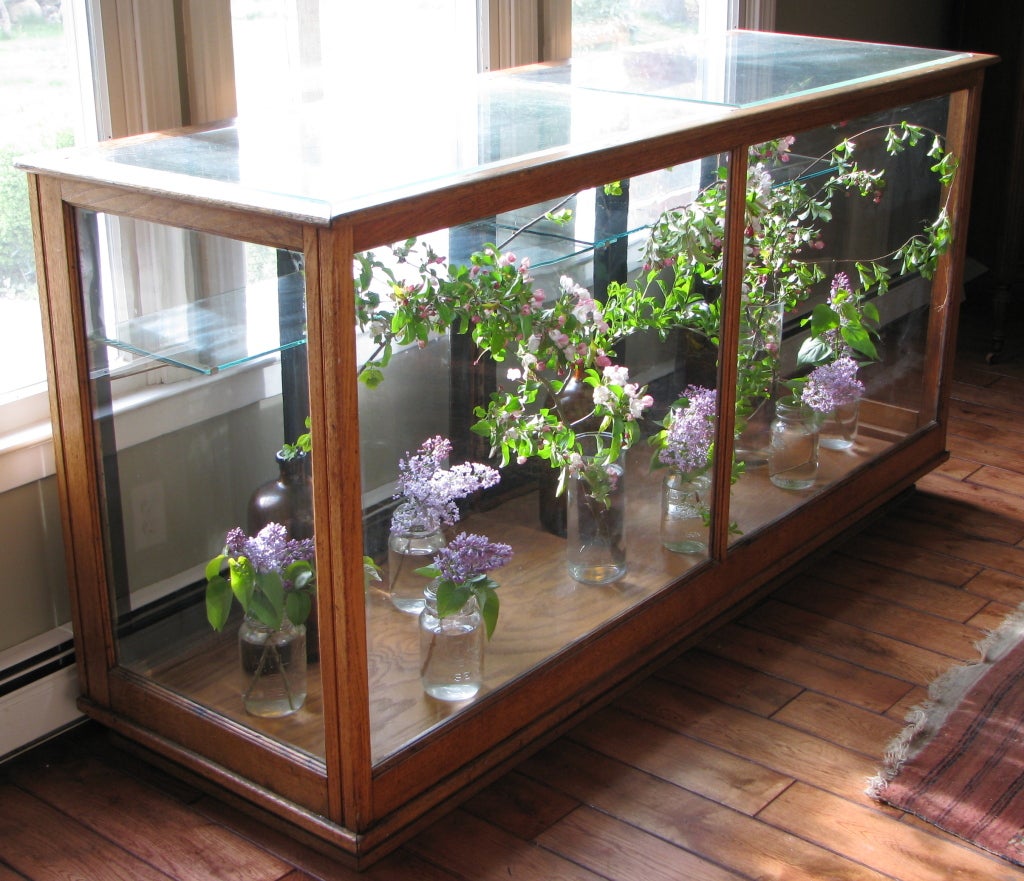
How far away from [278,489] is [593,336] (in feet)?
1.84

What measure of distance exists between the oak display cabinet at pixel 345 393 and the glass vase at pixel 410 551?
0.03 metres

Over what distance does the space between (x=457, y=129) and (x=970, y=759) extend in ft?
4.02

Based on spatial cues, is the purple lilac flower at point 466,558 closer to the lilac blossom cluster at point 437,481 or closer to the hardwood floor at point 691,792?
the lilac blossom cluster at point 437,481

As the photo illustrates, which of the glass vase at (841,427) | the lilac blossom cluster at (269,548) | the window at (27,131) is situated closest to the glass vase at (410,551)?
the lilac blossom cluster at (269,548)

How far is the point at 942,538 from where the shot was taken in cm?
284

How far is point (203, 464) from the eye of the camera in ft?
5.84

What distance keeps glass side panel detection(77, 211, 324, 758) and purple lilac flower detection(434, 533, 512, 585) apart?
8.1 inches

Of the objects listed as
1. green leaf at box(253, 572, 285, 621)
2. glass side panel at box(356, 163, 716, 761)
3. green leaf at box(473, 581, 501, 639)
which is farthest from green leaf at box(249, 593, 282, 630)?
green leaf at box(473, 581, 501, 639)

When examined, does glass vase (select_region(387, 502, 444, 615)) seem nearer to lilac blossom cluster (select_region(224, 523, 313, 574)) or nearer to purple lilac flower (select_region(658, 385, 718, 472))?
lilac blossom cluster (select_region(224, 523, 313, 574))

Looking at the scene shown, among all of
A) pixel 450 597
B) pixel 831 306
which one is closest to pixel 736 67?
pixel 831 306

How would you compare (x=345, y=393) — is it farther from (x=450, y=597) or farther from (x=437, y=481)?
(x=450, y=597)

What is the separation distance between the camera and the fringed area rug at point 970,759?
1.94 metres

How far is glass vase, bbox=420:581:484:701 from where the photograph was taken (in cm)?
183

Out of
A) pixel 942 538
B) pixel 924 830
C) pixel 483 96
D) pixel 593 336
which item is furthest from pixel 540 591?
pixel 942 538
